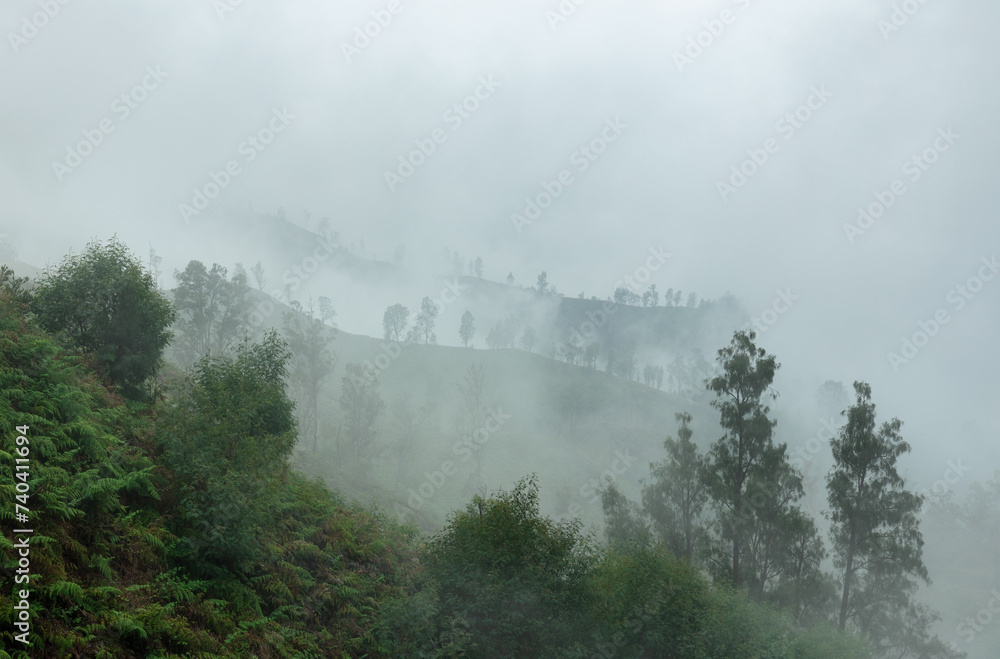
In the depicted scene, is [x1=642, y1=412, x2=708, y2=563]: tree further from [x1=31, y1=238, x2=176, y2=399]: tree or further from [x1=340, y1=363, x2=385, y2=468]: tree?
[x1=340, y1=363, x2=385, y2=468]: tree

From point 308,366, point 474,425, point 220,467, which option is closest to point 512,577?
point 220,467

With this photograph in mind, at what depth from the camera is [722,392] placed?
42719mm

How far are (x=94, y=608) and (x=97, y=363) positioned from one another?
14.9 meters

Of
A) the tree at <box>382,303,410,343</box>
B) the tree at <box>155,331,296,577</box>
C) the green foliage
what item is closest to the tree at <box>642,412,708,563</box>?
the green foliage

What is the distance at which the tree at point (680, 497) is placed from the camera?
44750 millimetres

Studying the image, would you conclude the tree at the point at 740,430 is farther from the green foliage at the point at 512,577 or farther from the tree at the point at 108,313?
the tree at the point at 108,313

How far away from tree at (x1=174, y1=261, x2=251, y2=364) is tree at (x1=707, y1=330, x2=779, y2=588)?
196 ft

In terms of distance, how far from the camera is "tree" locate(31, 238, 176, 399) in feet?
74.3

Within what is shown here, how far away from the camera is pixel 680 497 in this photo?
4600 cm

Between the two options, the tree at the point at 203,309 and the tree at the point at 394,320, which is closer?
the tree at the point at 203,309

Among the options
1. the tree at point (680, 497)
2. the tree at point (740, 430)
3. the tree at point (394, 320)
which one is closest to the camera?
the tree at point (740, 430)

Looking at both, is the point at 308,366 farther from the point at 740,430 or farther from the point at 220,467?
the point at 220,467

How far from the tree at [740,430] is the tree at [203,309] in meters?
59.8

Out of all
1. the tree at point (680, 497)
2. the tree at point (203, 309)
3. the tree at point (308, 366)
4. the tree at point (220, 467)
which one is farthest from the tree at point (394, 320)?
the tree at point (220, 467)
